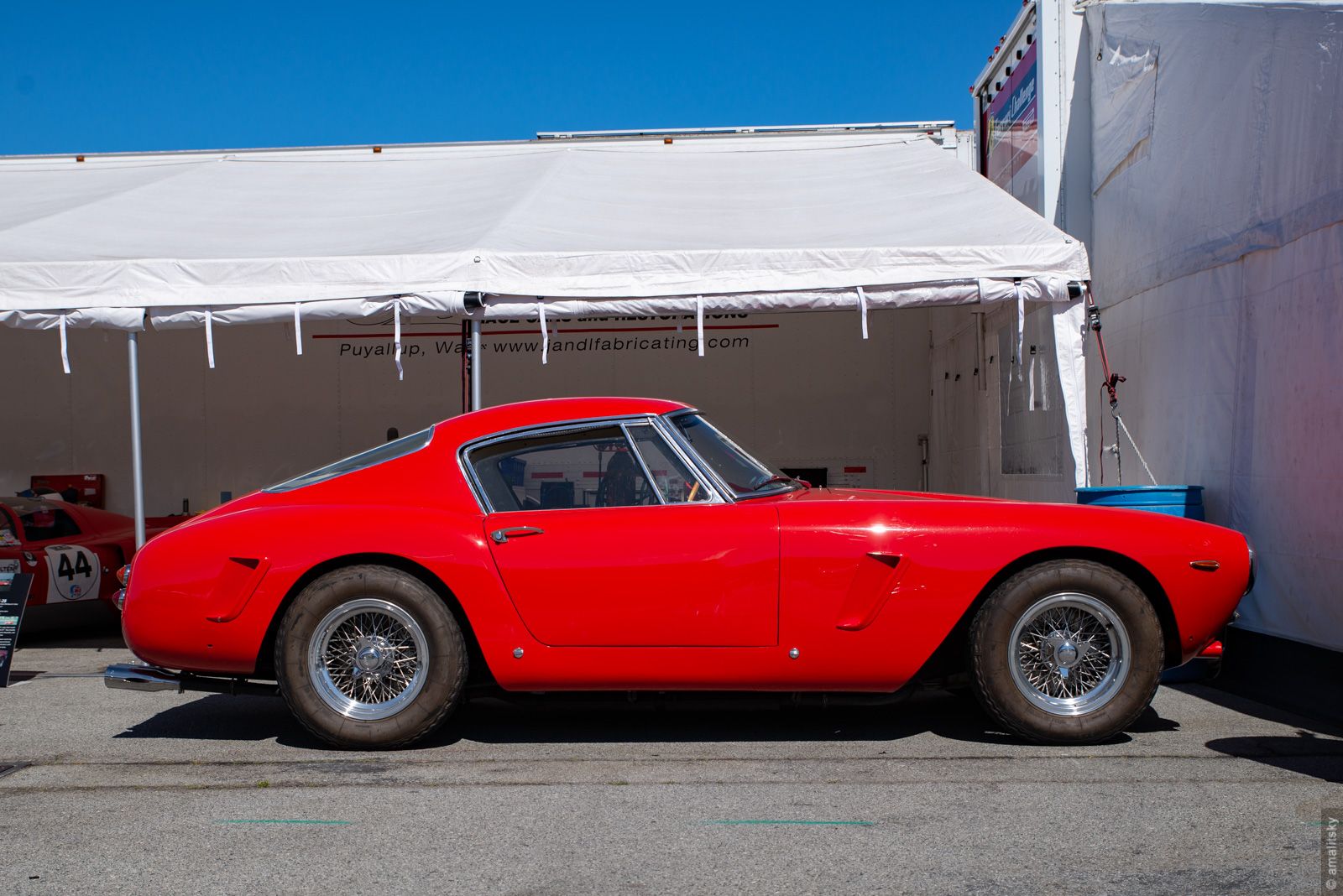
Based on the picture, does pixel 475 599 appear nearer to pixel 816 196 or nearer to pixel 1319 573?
pixel 1319 573

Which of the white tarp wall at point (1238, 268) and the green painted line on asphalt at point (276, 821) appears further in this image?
the white tarp wall at point (1238, 268)

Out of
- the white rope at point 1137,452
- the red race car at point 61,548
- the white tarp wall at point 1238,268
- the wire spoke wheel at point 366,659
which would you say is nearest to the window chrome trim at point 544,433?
the wire spoke wheel at point 366,659

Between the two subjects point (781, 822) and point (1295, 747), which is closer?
point (781, 822)

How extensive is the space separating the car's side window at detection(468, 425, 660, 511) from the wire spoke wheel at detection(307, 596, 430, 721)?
0.61m

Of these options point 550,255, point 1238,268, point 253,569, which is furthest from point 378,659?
point 1238,268

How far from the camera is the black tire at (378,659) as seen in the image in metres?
4.64

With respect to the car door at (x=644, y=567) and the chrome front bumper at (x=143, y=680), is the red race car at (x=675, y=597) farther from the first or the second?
the chrome front bumper at (x=143, y=680)

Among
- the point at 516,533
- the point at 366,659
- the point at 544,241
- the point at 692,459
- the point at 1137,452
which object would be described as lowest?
the point at 366,659

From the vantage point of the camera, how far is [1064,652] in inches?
181

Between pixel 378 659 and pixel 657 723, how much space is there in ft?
4.15

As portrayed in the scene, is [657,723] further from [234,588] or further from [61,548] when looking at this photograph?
[61,548]

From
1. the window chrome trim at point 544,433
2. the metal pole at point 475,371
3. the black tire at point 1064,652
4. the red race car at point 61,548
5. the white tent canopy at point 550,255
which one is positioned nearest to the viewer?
the black tire at point 1064,652

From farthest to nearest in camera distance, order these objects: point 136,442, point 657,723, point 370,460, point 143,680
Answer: point 136,442 → point 657,723 → point 370,460 → point 143,680

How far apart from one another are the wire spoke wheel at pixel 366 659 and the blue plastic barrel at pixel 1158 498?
380 centimetres
